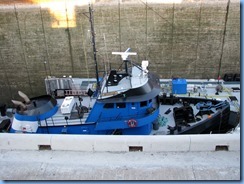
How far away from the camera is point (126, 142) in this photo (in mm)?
7012

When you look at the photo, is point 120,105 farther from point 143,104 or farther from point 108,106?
point 143,104

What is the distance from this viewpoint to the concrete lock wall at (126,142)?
6.96m

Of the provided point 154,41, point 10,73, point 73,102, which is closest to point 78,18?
point 154,41

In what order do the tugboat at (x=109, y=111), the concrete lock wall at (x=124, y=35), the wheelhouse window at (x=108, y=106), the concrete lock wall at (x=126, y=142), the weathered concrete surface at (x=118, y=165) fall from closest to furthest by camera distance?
the weathered concrete surface at (x=118, y=165), the concrete lock wall at (x=126, y=142), the tugboat at (x=109, y=111), the wheelhouse window at (x=108, y=106), the concrete lock wall at (x=124, y=35)

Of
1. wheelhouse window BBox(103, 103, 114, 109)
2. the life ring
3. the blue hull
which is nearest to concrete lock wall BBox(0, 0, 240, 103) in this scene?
wheelhouse window BBox(103, 103, 114, 109)

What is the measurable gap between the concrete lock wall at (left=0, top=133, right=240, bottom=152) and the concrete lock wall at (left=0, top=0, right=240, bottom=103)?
7071 millimetres

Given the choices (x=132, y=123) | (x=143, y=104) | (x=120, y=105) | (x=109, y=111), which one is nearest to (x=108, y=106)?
(x=109, y=111)

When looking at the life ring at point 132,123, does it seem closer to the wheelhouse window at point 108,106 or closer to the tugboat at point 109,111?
the tugboat at point 109,111

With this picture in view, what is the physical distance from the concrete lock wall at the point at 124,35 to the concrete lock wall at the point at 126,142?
23.2 ft

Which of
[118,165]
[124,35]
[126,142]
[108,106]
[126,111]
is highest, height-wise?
[124,35]

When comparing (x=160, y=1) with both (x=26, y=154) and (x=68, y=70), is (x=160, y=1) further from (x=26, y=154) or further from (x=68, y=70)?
(x=26, y=154)

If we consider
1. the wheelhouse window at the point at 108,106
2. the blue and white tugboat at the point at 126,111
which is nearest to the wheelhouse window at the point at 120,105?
the blue and white tugboat at the point at 126,111

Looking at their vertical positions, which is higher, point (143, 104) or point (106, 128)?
point (143, 104)

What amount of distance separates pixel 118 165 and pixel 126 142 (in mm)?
681
